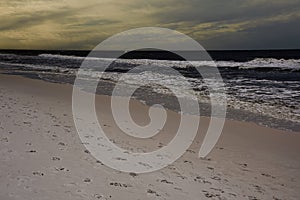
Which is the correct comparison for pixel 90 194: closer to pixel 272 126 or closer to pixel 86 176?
pixel 86 176

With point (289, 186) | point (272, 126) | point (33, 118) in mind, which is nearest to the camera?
point (289, 186)

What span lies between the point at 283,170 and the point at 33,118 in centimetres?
720

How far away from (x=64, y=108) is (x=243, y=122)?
674 cm

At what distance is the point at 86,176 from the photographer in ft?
18.9

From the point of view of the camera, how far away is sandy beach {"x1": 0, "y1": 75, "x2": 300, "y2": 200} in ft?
17.4

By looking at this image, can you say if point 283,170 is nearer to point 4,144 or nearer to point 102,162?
point 102,162

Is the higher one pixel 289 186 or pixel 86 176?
pixel 86 176

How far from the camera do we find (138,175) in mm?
6148

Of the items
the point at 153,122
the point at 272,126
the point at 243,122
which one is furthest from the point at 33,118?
the point at 272,126

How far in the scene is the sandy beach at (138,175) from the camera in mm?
5309

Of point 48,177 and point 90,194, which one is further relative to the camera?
point 48,177

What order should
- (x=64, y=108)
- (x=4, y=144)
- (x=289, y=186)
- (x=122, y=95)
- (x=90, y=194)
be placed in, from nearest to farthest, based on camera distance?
(x=90, y=194), (x=289, y=186), (x=4, y=144), (x=64, y=108), (x=122, y=95)

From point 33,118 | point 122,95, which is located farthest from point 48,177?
point 122,95

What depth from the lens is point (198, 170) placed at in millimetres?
6727
